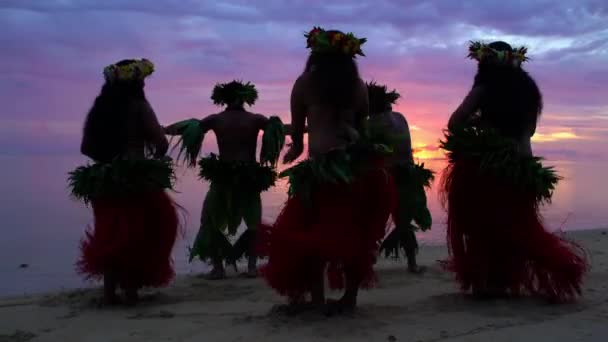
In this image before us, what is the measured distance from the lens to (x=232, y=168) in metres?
6.53

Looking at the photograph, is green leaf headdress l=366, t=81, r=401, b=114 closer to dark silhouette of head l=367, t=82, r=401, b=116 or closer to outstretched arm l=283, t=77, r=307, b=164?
dark silhouette of head l=367, t=82, r=401, b=116

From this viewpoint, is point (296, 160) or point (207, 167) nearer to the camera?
point (296, 160)

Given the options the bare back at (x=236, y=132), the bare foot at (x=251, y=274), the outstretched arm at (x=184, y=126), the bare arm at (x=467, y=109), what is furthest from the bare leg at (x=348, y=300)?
the outstretched arm at (x=184, y=126)

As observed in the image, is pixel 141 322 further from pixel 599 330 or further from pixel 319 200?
pixel 599 330

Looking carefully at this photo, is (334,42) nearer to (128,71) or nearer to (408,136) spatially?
(128,71)

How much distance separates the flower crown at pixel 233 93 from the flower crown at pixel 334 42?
95.0 inches

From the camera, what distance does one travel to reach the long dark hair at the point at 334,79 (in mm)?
4227

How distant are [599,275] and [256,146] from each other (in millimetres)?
3397

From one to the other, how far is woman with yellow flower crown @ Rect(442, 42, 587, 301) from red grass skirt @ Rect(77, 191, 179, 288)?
2.09 meters

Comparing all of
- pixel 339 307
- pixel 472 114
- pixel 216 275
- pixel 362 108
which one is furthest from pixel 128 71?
pixel 472 114

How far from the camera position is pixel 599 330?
396 centimetres

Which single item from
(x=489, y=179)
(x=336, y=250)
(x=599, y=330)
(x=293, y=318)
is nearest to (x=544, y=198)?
(x=489, y=179)

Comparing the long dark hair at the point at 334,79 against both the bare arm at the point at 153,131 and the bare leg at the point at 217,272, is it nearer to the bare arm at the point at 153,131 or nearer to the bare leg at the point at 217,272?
the bare arm at the point at 153,131

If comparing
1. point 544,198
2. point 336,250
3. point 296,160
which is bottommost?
point 336,250
